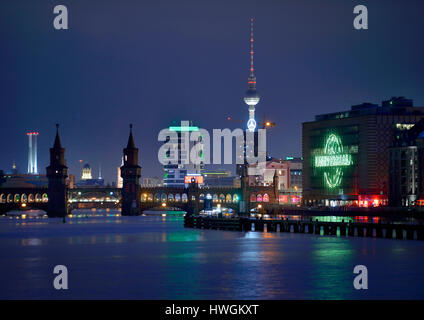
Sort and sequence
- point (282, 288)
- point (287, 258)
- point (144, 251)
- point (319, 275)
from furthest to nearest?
point (144, 251) → point (287, 258) → point (319, 275) → point (282, 288)

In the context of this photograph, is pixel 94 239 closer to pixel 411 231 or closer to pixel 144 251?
pixel 144 251

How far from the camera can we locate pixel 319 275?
279 ft

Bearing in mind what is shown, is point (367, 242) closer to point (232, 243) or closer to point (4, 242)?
point (232, 243)

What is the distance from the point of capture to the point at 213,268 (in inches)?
3666

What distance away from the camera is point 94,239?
5679 inches

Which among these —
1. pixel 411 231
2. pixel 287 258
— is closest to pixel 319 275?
pixel 287 258

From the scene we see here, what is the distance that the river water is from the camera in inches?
2913

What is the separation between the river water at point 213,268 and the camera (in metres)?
74.0

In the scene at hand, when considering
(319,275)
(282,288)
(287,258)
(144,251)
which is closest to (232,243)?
(144,251)

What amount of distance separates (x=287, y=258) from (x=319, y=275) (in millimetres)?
18136
